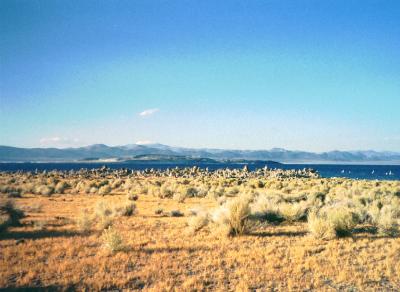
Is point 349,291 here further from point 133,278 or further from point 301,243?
point 133,278

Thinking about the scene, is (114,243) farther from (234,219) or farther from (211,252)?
(234,219)

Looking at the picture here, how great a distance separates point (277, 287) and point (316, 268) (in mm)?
1754

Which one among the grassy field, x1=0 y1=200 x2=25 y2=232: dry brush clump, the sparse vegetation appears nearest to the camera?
the grassy field

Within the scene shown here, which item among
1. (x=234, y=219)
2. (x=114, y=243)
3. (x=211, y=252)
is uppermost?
(x=234, y=219)

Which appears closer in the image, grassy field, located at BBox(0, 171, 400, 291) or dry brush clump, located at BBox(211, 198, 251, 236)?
grassy field, located at BBox(0, 171, 400, 291)

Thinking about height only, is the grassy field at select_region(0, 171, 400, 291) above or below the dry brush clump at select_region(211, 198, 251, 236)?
below

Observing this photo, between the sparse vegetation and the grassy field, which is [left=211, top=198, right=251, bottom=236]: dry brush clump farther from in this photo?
the sparse vegetation

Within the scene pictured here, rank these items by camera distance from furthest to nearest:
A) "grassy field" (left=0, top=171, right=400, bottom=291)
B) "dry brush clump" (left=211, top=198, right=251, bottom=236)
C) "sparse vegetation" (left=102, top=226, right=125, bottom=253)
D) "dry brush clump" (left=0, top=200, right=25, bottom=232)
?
"dry brush clump" (left=0, top=200, right=25, bottom=232), "dry brush clump" (left=211, top=198, right=251, bottom=236), "sparse vegetation" (left=102, top=226, right=125, bottom=253), "grassy field" (left=0, top=171, right=400, bottom=291)

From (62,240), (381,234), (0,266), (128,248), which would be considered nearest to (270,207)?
(381,234)

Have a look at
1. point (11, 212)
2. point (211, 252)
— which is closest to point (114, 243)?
point (211, 252)

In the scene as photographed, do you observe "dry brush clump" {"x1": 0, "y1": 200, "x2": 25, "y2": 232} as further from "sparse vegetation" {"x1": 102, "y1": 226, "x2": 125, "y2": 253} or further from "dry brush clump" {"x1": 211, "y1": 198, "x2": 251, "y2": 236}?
"dry brush clump" {"x1": 211, "y1": 198, "x2": 251, "y2": 236}

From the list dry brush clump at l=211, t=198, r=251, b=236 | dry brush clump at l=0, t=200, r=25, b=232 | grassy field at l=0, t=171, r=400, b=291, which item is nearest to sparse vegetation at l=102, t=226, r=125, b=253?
grassy field at l=0, t=171, r=400, b=291

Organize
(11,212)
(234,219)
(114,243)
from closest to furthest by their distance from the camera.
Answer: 1. (114,243)
2. (234,219)
3. (11,212)

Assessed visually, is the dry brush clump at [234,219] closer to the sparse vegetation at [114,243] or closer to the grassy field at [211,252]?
the grassy field at [211,252]
